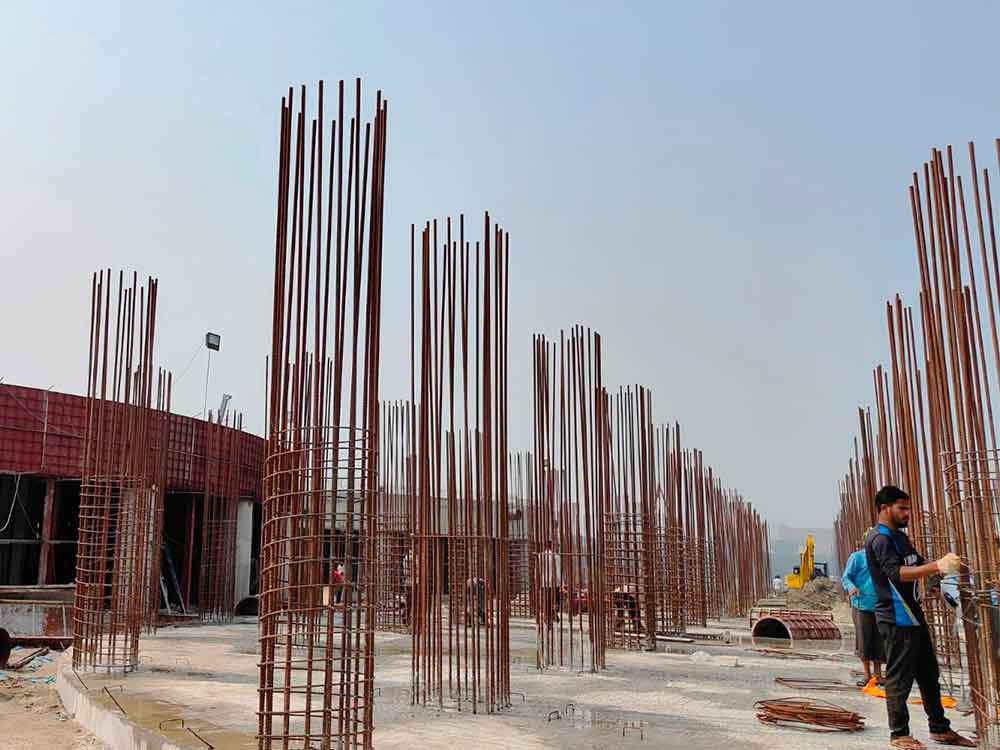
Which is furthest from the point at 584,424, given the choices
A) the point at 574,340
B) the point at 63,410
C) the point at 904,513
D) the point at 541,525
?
the point at 63,410

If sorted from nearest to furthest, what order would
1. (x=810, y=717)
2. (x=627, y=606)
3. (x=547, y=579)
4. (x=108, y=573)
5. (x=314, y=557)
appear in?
(x=314, y=557)
(x=810, y=717)
(x=108, y=573)
(x=547, y=579)
(x=627, y=606)

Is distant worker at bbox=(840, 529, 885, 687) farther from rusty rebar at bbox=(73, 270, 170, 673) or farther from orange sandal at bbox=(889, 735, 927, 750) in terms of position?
rusty rebar at bbox=(73, 270, 170, 673)

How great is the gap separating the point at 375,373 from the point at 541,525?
5.90 m

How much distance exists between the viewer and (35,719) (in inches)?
251

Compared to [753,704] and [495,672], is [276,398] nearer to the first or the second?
[495,672]

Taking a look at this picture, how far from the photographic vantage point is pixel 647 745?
4.57 meters

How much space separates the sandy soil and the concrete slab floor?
278 mm

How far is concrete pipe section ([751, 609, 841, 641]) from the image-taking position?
1082 cm

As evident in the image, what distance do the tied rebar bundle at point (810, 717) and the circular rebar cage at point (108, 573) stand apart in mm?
5109

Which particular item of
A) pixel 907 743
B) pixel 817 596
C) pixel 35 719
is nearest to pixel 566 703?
pixel 907 743

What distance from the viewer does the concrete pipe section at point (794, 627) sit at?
1082 centimetres

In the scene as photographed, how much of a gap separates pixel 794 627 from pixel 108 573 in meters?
7.87

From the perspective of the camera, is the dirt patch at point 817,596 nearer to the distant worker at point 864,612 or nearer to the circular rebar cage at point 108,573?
the distant worker at point 864,612

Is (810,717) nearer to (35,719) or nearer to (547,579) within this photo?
(547,579)
